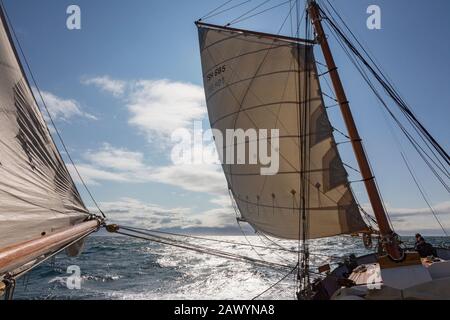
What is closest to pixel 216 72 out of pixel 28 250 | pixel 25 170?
pixel 25 170

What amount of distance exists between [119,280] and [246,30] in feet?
88.1

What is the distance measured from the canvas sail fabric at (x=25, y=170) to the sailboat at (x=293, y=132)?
786cm

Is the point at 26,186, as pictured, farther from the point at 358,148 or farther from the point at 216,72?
the point at 216,72

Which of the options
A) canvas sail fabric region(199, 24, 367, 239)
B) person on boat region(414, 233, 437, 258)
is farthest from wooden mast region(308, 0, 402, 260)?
person on boat region(414, 233, 437, 258)

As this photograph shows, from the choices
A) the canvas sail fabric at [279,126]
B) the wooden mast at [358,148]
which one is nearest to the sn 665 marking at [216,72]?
the canvas sail fabric at [279,126]

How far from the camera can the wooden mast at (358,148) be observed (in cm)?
923

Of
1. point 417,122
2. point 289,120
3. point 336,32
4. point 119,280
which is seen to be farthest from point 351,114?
point 119,280

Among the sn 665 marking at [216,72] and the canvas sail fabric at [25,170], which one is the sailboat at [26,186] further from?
the sn 665 marking at [216,72]

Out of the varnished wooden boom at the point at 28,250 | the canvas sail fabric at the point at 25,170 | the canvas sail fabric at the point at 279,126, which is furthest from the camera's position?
the canvas sail fabric at the point at 279,126

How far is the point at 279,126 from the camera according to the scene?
17.1 m

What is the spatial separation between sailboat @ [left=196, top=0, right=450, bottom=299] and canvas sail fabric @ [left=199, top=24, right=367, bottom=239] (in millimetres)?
46

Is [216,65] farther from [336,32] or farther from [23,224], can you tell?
[23,224]

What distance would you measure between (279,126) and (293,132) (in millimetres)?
810

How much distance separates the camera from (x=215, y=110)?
2094 centimetres
